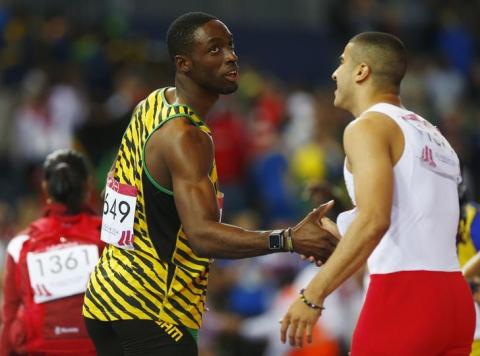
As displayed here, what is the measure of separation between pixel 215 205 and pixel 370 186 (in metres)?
0.79

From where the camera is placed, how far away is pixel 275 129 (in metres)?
15.1

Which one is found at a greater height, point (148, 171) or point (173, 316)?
point (148, 171)

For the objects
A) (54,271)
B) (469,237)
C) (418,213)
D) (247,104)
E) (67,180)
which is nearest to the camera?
(418,213)

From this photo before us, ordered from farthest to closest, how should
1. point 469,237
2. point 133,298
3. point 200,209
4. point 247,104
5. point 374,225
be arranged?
point 247,104
point 469,237
point 133,298
point 200,209
point 374,225

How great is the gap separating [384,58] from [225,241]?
1163mm

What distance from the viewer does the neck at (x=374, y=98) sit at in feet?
17.6

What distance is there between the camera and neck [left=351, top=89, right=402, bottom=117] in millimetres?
5355

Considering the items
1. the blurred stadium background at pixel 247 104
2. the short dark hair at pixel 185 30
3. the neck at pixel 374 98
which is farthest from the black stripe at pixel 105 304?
the blurred stadium background at pixel 247 104

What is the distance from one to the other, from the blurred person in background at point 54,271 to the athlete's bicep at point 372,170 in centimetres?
202

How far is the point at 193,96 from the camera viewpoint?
220 inches

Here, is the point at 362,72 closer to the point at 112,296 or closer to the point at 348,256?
the point at 348,256

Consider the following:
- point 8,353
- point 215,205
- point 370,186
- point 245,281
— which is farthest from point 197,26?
point 245,281

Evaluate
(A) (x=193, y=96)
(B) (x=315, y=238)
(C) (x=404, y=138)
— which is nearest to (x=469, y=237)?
(B) (x=315, y=238)

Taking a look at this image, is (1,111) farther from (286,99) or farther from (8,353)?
(8,353)
